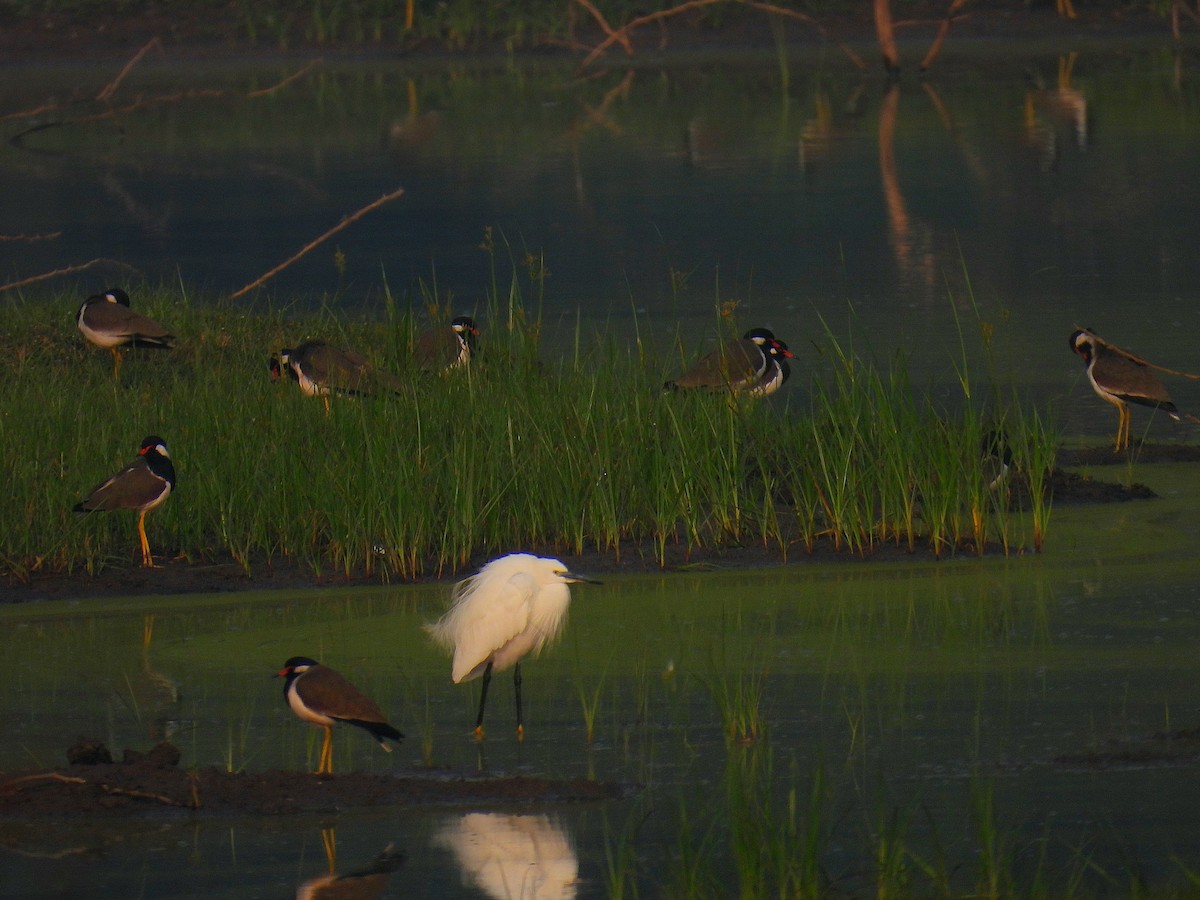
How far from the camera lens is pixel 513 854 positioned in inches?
175

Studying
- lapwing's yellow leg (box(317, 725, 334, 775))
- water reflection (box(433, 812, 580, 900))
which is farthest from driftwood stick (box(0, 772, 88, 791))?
water reflection (box(433, 812, 580, 900))

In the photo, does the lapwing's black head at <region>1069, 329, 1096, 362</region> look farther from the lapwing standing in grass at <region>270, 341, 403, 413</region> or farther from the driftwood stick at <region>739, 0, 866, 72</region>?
the driftwood stick at <region>739, 0, 866, 72</region>

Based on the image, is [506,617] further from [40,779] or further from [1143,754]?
[1143,754]

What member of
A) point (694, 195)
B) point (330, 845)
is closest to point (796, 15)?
point (694, 195)

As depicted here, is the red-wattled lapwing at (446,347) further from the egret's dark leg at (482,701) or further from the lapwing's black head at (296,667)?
the lapwing's black head at (296,667)

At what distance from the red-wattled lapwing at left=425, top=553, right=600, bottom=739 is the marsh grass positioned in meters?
1.87

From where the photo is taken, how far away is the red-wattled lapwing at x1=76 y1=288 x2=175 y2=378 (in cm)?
1040

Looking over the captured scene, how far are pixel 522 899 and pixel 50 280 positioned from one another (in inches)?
476

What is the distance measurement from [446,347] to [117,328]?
5.90ft

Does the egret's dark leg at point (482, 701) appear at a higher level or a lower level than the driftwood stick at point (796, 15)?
lower

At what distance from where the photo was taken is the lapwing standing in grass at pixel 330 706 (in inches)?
199

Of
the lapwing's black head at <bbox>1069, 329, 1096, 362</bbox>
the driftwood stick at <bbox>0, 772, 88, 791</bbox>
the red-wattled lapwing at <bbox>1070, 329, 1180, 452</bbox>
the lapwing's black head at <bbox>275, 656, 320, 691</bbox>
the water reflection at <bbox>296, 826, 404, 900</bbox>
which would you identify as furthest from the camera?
the lapwing's black head at <bbox>1069, 329, 1096, 362</bbox>

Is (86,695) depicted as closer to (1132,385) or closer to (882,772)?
(882,772)

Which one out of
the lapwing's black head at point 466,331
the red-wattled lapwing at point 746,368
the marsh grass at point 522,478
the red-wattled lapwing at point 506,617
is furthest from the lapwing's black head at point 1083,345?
the red-wattled lapwing at point 506,617
